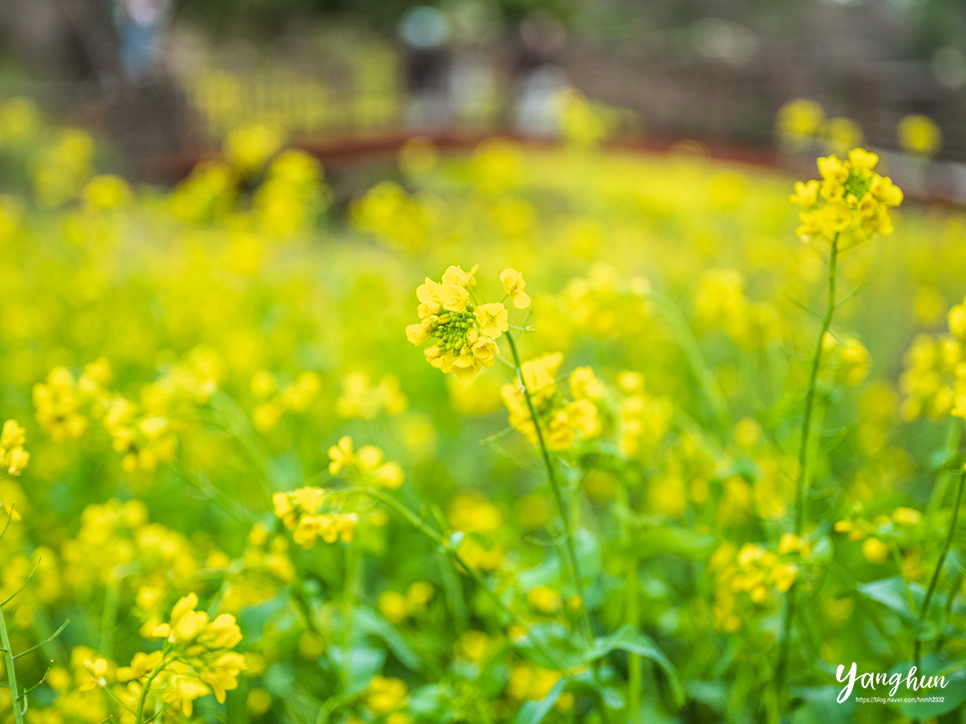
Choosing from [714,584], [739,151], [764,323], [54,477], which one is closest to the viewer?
[714,584]

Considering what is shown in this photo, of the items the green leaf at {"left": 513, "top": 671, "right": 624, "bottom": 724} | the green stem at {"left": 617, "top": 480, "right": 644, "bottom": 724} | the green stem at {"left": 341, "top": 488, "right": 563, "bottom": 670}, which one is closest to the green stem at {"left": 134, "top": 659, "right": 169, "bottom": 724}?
the green stem at {"left": 341, "top": 488, "right": 563, "bottom": 670}

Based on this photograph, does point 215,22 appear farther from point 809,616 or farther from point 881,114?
point 809,616

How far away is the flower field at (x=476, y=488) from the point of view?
37.4 inches

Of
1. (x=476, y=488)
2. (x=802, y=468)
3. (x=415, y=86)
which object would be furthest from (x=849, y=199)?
(x=415, y=86)

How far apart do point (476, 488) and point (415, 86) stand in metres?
9.10

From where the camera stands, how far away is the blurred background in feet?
20.2

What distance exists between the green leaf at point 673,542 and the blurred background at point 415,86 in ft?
13.5

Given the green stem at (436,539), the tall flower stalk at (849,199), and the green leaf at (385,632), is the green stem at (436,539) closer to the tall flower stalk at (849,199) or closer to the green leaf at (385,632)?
the green leaf at (385,632)

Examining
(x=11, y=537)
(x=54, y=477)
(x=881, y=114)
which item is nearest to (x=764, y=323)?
(x=11, y=537)

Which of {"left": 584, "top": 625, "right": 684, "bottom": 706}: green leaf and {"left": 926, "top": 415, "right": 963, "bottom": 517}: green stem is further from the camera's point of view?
{"left": 926, "top": 415, "right": 963, "bottom": 517}: green stem

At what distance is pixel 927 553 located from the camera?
3.82 ft

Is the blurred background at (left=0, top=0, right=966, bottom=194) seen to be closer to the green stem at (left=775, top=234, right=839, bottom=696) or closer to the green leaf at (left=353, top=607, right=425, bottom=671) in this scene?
the green stem at (left=775, top=234, right=839, bottom=696)

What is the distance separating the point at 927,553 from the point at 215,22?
47.5 ft

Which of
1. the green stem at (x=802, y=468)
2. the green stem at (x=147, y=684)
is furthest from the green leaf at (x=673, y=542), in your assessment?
the green stem at (x=147, y=684)
